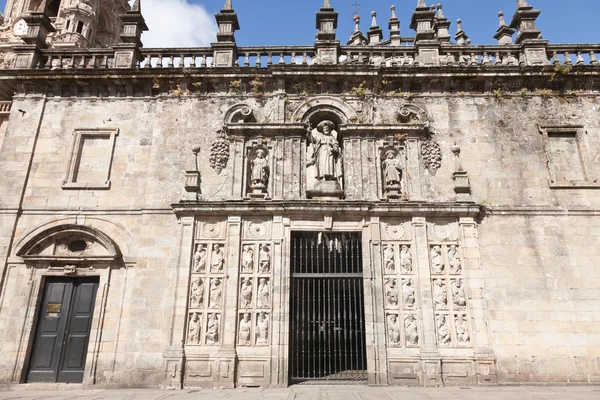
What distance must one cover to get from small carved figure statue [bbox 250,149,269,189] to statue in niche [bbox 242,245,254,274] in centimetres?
175

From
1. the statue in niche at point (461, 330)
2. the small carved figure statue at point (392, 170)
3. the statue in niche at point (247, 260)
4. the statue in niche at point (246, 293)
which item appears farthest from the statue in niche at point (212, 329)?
Result: the statue in niche at point (461, 330)

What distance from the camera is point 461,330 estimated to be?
10438mm

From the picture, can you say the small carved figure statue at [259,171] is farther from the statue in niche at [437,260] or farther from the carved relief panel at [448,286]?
the statue in niche at [437,260]

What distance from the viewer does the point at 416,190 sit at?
1164 centimetres

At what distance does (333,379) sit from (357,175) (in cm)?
530

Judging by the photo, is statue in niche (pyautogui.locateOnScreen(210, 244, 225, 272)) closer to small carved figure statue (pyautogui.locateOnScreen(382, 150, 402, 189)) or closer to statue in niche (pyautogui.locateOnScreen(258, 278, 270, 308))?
statue in niche (pyautogui.locateOnScreen(258, 278, 270, 308))

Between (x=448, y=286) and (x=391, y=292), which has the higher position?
(x=448, y=286)

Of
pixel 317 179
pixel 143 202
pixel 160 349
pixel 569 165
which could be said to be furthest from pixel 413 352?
pixel 143 202

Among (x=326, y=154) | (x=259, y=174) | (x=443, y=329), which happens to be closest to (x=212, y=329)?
(x=259, y=174)

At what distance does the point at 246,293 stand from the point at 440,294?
4.89 metres

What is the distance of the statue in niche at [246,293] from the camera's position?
35.1 feet

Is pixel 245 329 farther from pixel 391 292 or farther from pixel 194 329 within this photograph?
pixel 391 292

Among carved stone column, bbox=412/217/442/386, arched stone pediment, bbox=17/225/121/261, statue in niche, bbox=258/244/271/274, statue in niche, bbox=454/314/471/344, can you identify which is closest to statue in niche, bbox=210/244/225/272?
statue in niche, bbox=258/244/271/274

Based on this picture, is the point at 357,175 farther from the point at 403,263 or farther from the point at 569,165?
the point at 569,165
